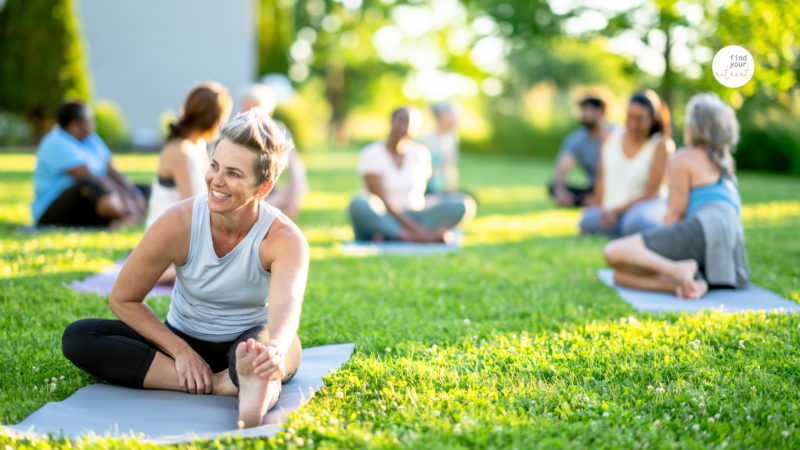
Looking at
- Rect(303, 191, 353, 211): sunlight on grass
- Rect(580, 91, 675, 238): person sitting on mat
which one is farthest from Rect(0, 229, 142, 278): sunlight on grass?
Rect(580, 91, 675, 238): person sitting on mat

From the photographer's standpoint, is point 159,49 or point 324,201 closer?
point 324,201

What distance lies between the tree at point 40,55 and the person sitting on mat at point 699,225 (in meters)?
15.9

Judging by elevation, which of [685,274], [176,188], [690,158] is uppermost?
[690,158]

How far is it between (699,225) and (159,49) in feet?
66.2

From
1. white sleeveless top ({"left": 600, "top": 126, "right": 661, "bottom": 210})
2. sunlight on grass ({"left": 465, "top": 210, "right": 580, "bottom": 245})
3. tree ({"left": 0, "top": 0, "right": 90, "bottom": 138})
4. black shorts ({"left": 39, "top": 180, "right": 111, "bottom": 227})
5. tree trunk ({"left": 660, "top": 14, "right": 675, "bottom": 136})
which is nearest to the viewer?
white sleeveless top ({"left": 600, "top": 126, "right": 661, "bottom": 210})

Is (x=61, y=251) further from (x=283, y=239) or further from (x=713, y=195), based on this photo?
(x=713, y=195)

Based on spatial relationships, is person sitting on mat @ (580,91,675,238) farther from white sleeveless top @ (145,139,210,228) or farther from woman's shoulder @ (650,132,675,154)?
white sleeveless top @ (145,139,210,228)

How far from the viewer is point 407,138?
7.23 meters

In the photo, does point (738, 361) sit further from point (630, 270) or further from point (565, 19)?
point (565, 19)

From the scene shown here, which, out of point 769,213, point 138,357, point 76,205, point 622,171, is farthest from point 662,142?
point 76,205

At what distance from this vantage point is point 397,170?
7297 mm

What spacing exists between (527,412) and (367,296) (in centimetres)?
231

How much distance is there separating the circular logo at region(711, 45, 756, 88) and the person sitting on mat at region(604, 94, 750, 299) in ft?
1.45

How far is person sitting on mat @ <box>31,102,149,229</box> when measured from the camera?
725 cm
